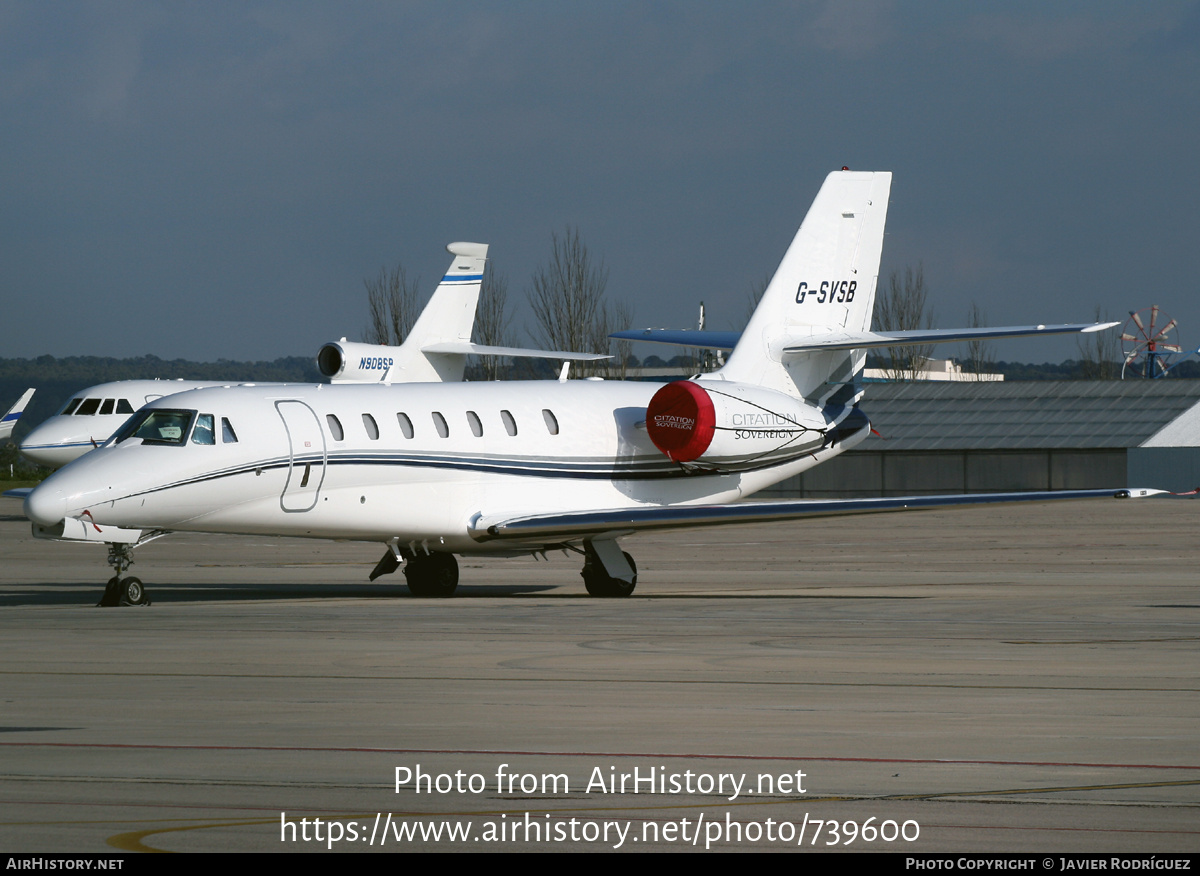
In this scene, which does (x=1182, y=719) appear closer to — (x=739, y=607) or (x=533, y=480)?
(x=739, y=607)

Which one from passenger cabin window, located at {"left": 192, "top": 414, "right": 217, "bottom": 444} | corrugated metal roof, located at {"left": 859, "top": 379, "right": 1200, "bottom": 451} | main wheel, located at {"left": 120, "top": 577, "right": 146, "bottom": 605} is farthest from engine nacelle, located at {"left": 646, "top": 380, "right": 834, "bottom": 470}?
corrugated metal roof, located at {"left": 859, "top": 379, "right": 1200, "bottom": 451}

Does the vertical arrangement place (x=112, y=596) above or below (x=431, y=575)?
below

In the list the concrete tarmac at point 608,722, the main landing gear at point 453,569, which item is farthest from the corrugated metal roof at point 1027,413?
the main landing gear at point 453,569

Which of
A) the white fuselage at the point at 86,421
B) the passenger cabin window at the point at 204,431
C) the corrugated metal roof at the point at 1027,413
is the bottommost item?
the passenger cabin window at the point at 204,431

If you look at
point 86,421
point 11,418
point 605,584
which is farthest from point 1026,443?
point 11,418

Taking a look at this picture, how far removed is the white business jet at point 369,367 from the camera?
3759 cm

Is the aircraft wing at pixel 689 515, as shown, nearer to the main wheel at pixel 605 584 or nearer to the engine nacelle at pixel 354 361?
the main wheel at pixel 605 584

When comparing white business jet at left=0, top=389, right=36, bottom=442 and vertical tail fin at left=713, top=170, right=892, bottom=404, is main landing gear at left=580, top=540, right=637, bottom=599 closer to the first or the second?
vertical tail fin at left=713, top=170, right=892, bottom=404

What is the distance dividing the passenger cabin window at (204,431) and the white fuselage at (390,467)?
0.18 feet

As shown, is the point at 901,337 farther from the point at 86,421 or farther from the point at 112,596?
the point at 86,421

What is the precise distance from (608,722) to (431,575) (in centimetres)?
1331

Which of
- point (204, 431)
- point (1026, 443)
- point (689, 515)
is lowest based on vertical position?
point (689, 515)

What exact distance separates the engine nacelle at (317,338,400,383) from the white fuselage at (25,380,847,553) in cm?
1856

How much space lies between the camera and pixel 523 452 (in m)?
22.9
